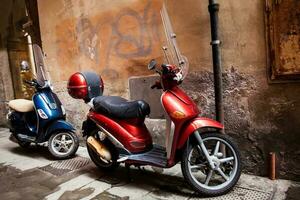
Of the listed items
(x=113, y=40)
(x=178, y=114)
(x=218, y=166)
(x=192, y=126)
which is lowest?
(x=218, y=166)

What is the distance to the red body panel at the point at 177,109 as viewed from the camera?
2.92m

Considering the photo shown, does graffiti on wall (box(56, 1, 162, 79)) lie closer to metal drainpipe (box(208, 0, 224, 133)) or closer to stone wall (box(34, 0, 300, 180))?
stone wall (box(34, 0, 300, 180))

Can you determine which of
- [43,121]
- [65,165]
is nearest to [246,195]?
[65,165]

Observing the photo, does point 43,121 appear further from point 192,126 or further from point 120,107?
point 192,126

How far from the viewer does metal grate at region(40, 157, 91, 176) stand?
4000 millimetres

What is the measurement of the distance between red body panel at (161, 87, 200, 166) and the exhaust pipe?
0.86 meters

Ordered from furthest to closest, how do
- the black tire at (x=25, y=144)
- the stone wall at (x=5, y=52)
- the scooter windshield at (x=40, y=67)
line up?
the stone wall at (x=5, y=52) < the black tire at (x=25, y=144) < the scooter windshield at (x=40, y=67)

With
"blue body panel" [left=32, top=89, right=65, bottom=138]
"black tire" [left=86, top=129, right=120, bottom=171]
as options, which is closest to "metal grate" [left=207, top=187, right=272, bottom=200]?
"black tire" [left=86, top=129, right=120, bottom=171]

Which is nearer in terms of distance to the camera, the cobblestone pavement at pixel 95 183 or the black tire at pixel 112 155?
the cobblestone pavement at pixel 95 183

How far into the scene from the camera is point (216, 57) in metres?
3.30

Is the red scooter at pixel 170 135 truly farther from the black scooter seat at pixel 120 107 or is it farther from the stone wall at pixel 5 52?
the stone wall at pixel 5 52

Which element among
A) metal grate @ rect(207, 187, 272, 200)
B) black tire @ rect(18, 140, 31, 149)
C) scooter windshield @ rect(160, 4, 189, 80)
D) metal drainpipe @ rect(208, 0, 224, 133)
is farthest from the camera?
black tire @ rect(18, 140, 31, 149)

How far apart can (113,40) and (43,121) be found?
5.41ft

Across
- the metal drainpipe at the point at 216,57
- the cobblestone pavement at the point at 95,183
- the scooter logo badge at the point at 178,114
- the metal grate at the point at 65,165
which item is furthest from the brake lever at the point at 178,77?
the metal grate at the point at 65,165
